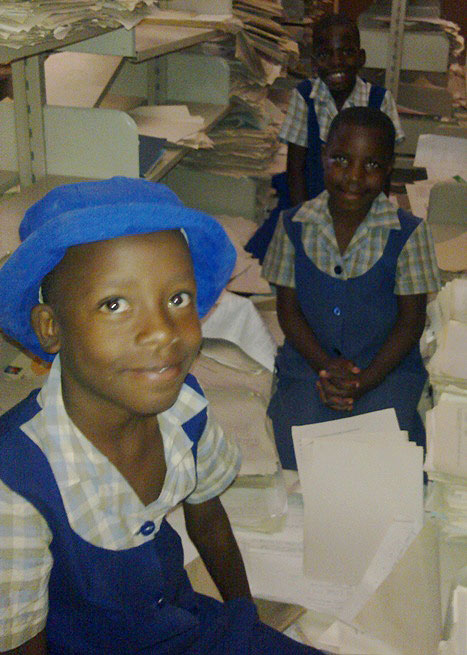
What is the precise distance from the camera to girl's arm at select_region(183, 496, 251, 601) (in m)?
1.14

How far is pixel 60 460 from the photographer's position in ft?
2.91

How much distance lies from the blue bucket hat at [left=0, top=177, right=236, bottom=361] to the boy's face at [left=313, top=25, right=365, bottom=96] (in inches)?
79.8

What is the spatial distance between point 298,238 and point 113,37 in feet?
2.07

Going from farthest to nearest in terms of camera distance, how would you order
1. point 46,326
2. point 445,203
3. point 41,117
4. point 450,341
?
point 445,203 < point 41,117 < point 450,341 < point 46,326

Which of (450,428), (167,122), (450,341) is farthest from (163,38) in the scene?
(450,428)

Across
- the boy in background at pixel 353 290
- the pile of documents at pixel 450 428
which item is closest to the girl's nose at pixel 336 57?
the boy in background at pixel 353 290

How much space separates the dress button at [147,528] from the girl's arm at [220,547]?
175 mm

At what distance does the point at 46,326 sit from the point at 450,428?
718 millimetres

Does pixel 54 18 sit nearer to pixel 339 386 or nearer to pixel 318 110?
pixel 339 386

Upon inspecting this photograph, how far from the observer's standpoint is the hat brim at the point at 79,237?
0.76 m

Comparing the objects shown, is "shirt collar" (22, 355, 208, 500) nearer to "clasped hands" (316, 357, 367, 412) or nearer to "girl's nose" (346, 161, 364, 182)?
"clasped hands" (316, 357, 367, 412)

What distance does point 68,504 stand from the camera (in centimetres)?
88

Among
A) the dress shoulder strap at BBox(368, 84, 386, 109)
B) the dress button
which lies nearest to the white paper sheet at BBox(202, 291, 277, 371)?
the dress button

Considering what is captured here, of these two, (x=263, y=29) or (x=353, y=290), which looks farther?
(x=263, y=29)
